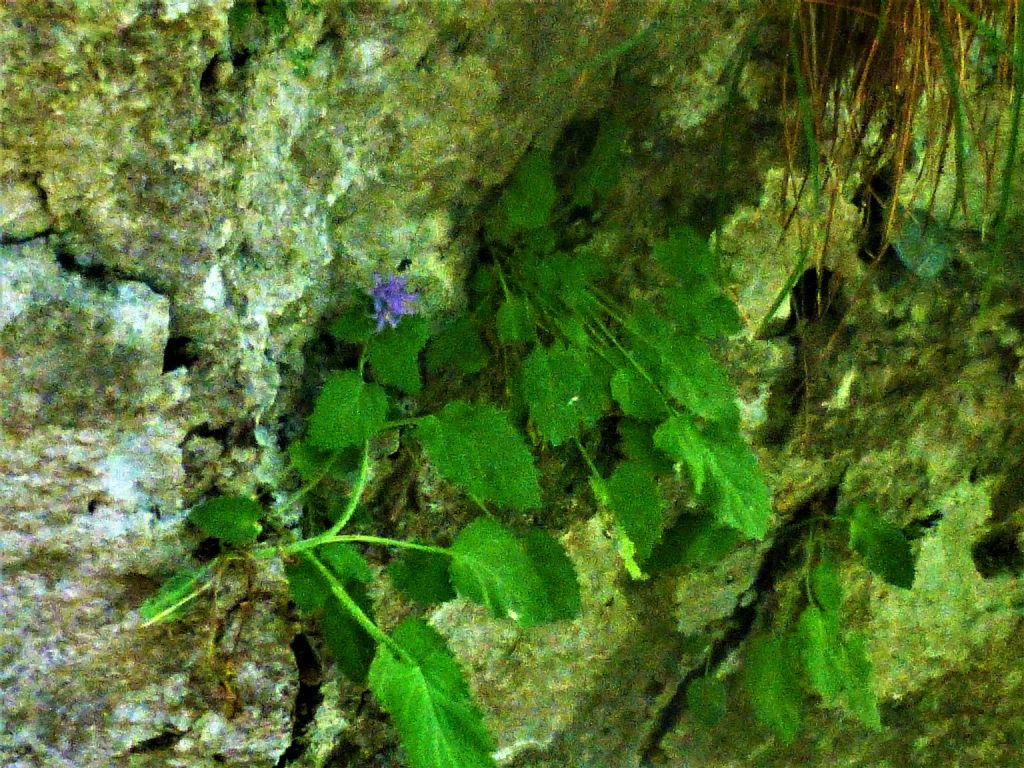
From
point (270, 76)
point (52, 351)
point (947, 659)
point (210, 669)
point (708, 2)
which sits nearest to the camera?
point (52, 351)

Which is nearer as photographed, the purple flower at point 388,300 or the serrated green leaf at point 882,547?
the purple flower at point 388,300

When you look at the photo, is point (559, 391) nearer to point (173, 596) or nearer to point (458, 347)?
point (458, 347)

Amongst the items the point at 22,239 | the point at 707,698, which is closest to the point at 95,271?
the point at 22,239

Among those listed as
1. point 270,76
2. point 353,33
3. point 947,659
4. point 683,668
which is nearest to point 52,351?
point 270,76

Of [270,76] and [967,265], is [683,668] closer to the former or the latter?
[967,265]

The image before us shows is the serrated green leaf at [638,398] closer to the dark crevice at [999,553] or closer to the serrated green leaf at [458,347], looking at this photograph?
the serrated green leaf at [458,347]

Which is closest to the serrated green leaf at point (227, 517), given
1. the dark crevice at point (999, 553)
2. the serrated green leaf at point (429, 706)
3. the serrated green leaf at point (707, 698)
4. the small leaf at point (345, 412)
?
the small leaf at point (345, 412)
